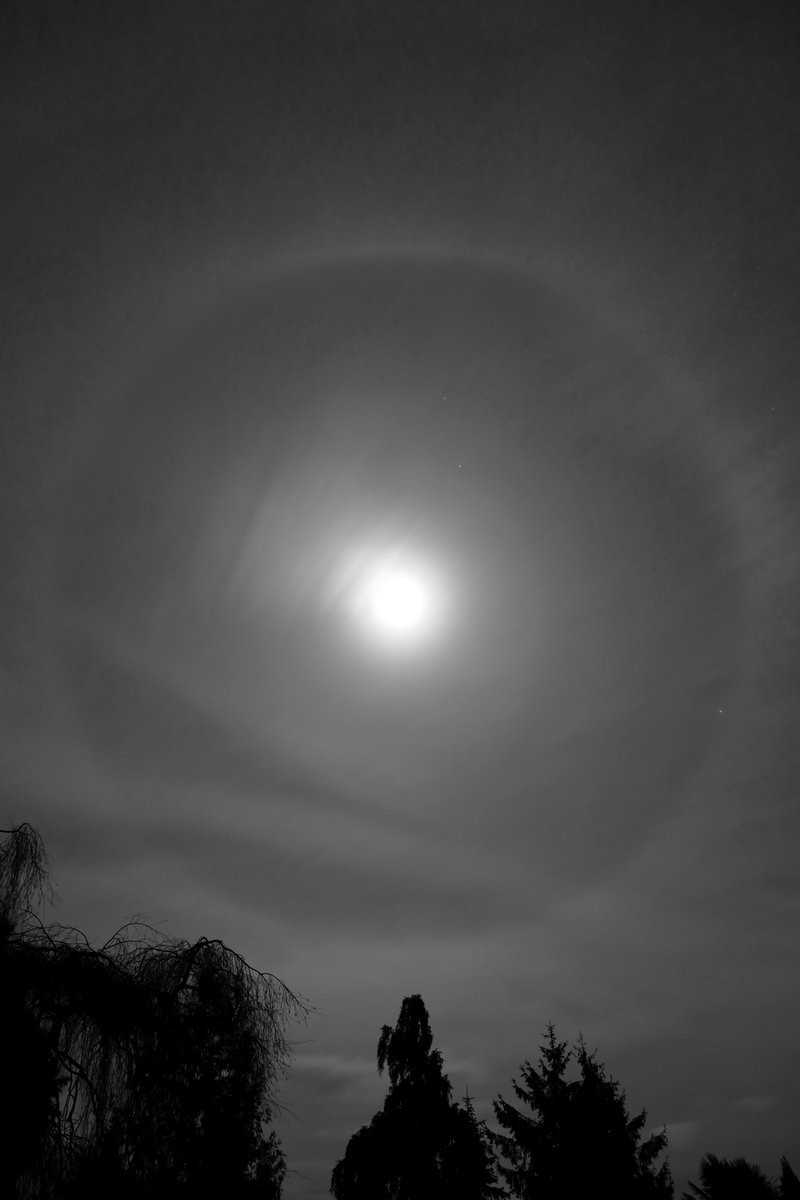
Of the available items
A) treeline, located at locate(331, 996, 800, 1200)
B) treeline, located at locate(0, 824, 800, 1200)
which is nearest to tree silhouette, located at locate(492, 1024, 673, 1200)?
treeline, located at locate(331, 996, 800, 1200)

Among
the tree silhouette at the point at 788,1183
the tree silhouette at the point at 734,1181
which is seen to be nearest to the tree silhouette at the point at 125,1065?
the tree silhouette at the point at 734,1181

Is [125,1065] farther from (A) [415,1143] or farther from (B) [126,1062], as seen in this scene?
(A) [415,1143]

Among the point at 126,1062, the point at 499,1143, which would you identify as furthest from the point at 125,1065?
the point at 499,1143

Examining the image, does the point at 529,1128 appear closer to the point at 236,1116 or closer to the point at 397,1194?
the point at 397,1194

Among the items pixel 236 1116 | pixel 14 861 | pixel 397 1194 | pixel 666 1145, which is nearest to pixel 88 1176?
pixel 236 1116

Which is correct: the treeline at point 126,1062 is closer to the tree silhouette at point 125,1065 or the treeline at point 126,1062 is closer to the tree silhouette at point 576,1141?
the tree silhouette at point 125,1065

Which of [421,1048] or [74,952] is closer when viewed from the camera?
[74,952]
